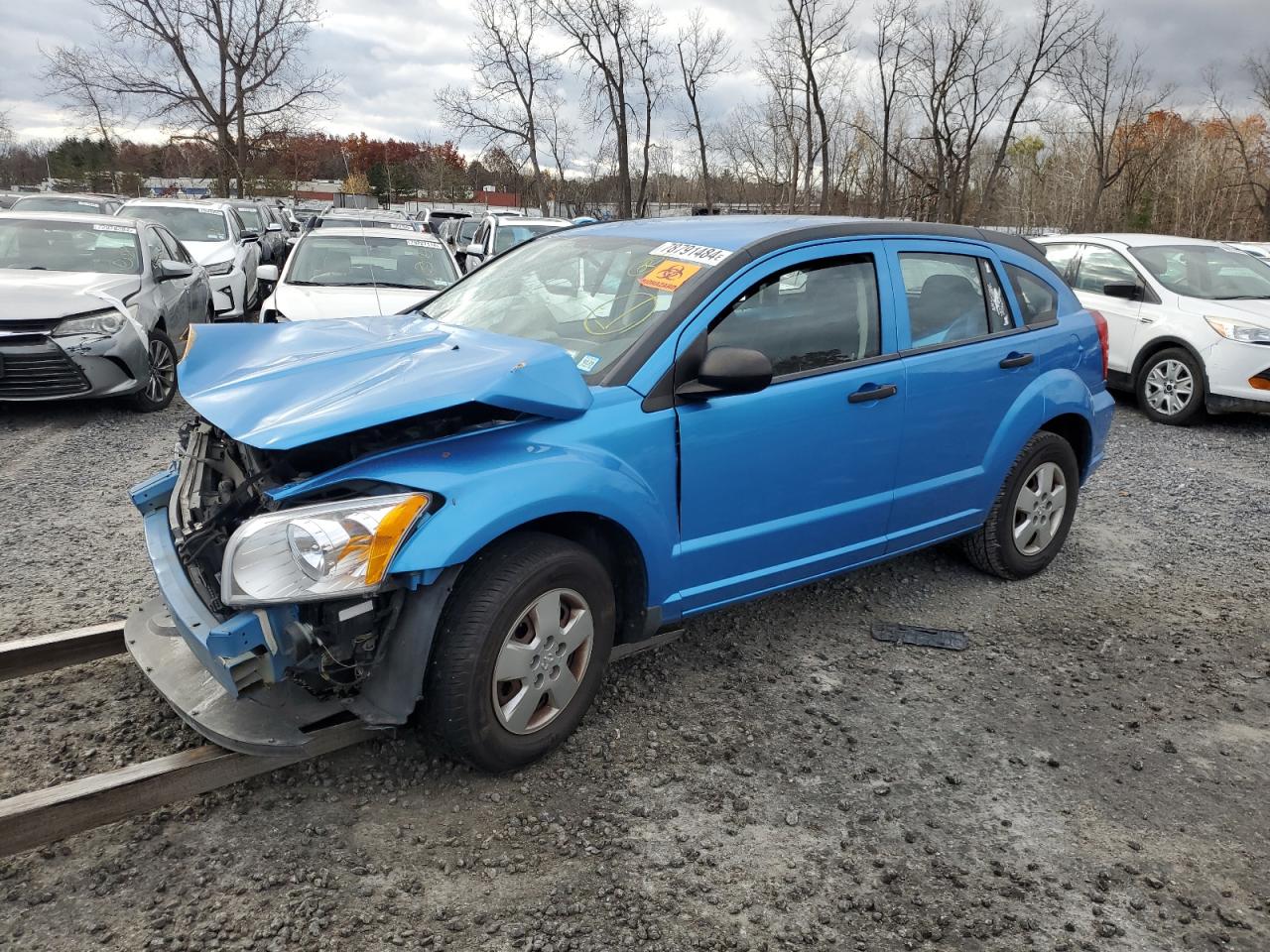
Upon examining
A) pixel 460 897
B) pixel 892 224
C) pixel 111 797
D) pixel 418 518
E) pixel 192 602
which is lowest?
pixel 460 897

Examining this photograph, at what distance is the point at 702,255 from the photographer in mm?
3473

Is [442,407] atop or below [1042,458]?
atop

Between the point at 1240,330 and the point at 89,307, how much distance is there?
32.8ft

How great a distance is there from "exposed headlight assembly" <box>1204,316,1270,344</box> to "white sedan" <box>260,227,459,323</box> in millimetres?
7175

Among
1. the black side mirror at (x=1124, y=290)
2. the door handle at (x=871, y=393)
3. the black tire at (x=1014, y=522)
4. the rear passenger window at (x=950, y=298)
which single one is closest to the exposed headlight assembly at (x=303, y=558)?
the door handle at (x=871, y=393)

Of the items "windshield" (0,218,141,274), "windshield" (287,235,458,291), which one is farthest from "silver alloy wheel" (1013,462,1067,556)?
"windshield" (0,218,141,274)

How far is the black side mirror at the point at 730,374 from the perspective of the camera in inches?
120

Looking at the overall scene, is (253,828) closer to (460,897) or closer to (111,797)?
(111,797)

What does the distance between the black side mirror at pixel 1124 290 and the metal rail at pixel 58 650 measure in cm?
933

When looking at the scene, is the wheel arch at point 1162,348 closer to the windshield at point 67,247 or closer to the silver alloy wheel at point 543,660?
the silver alloy wheel at point 543,660

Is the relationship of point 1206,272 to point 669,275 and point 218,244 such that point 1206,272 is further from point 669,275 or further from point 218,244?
point 218,244

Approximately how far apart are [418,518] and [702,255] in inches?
62.6

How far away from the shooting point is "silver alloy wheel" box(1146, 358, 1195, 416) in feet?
28.8

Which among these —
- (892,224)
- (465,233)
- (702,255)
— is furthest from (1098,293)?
(465,233)
